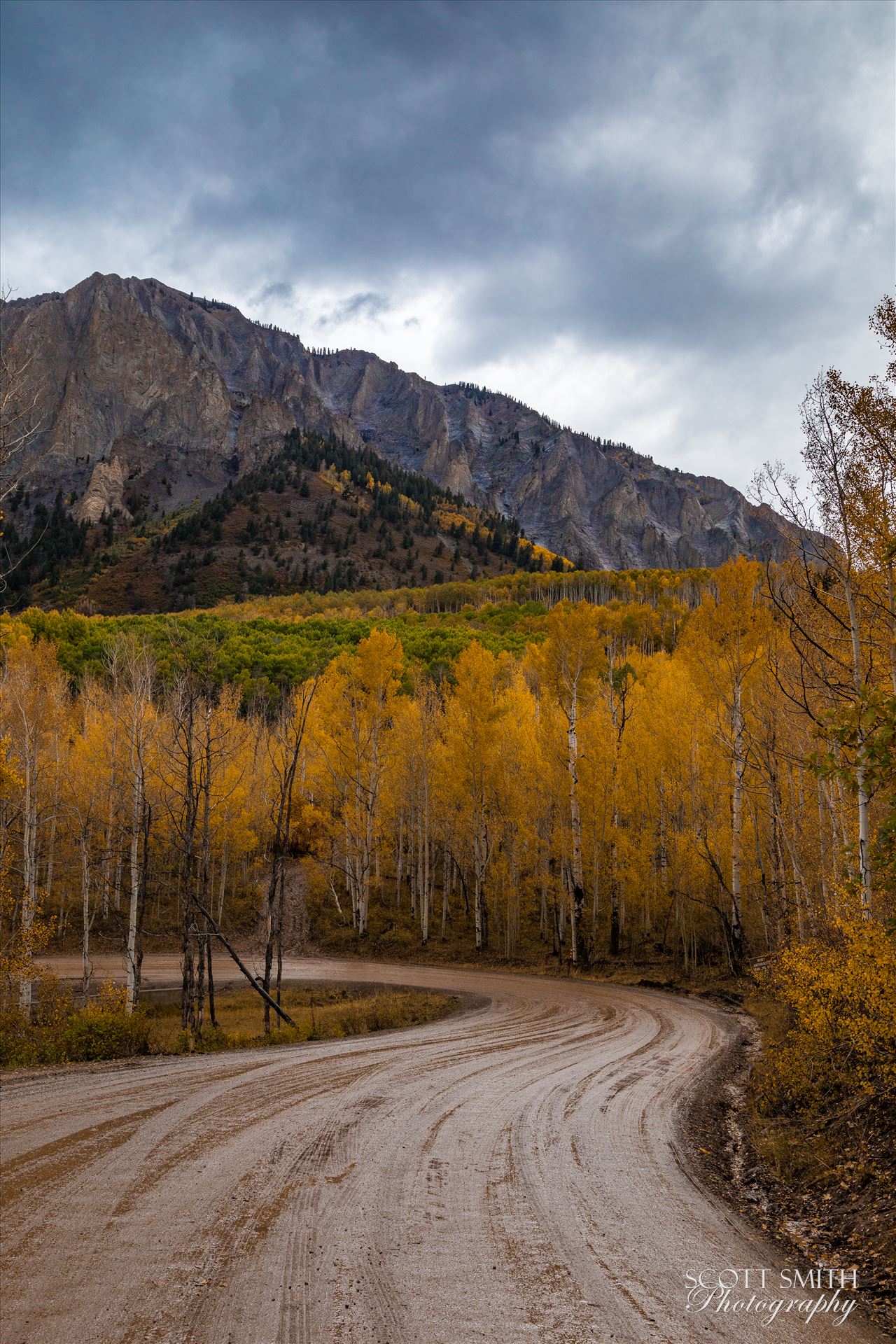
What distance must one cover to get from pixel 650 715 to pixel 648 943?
8.74 meters

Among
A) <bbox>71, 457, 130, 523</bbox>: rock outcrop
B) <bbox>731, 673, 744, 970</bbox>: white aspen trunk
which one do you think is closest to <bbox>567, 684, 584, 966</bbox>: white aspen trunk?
<bbox>731, 673, 744, 970</bbox>: white aspen trunk

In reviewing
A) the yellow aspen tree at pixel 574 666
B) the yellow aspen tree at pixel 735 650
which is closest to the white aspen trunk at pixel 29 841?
the yellow aspen tree at pixel 574 666

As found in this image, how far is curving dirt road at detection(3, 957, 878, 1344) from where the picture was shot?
3.55 meters

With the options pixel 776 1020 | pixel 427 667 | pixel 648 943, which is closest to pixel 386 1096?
pixel 776 1020

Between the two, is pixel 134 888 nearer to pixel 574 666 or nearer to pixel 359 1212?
pixel 359 1212

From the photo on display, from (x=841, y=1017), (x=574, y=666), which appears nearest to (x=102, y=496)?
(x=574, y=666)

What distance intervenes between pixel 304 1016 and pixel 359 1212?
12.4 m

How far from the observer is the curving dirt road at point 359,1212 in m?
3.55

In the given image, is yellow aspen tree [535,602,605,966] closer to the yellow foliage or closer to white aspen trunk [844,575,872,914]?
white aspen trunk [844,575,872,914]

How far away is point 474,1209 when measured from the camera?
4898 millimetres

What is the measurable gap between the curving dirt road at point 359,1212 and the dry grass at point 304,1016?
2983 mm

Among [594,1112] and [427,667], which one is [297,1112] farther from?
[427,667]

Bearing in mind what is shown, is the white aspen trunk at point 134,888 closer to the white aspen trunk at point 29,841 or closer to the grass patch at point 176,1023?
the grass patch at point 176,1023

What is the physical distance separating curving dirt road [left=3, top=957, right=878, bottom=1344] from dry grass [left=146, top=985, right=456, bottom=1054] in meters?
2.98
